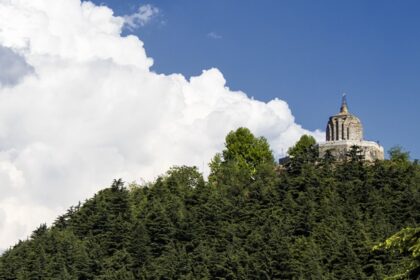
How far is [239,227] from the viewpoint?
8238 centimetres

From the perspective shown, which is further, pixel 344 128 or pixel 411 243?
pixel 344 128

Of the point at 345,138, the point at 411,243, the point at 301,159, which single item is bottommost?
the point at 411,243

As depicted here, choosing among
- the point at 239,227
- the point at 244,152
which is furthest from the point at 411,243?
the point at 244,152

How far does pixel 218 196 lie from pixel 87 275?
20592 mm

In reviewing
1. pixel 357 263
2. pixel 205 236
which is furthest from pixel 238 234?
pixel 357 263

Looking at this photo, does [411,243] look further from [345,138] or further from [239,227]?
[345,138]

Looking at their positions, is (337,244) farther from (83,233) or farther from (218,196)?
(83,233)

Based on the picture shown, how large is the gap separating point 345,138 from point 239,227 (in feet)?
145

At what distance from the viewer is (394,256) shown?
223ft

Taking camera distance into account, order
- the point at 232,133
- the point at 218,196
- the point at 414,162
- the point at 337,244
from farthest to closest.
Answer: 1. the point at 232,133
2. the point at 414,162
3. the point at 218,196
4. the point at 337,244

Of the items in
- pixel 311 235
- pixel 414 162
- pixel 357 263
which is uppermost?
pixel 414 162

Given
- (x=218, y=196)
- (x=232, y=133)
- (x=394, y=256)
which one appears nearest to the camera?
(x=394, y=256)

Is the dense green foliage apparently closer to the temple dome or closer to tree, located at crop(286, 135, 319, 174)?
tree, located at crop(286, 135, 319, 174)

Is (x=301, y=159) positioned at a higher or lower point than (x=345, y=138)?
lower
